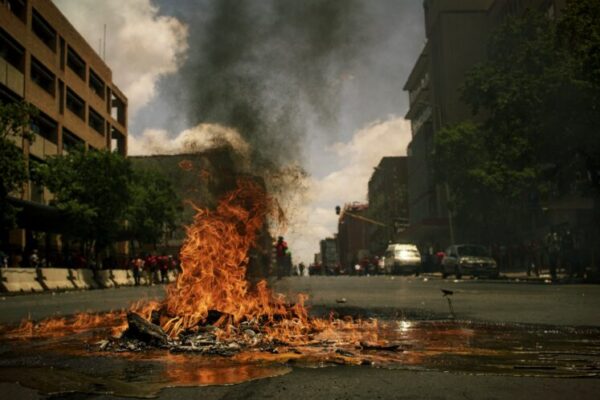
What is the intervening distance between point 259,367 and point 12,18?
1475 inches

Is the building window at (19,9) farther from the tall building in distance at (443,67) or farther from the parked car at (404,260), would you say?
the tall building in distance at (443,67)

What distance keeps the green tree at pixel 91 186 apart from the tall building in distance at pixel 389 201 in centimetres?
4880

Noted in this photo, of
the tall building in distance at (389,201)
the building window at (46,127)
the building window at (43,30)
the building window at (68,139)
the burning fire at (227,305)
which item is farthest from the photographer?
the tall building in distance at (389,201)

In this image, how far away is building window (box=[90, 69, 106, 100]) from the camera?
185 ft

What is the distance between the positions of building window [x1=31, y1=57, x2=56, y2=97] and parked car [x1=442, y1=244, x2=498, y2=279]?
92.9 ft

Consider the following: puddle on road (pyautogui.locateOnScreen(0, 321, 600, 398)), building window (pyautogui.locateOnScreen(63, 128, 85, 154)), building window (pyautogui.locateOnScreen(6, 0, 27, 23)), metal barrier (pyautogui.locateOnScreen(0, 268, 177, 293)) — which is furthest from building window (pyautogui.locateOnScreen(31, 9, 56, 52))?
puddle on road (pyautogui.locateOnScreen(0, 321, 600, 398))

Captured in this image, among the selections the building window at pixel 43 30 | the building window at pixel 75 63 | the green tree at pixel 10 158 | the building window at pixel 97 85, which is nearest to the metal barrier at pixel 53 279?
the green tree at pixel 10 158

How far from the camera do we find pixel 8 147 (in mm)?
23875

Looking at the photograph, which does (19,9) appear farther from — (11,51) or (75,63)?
(75,63)

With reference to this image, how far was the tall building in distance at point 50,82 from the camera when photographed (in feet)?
125

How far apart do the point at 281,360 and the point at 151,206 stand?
45.0 metres

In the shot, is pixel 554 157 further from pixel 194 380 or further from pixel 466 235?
pixel 466 235

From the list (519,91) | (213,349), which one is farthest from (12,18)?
(213,349)

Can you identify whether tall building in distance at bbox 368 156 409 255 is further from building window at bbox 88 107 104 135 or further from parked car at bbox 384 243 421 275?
building window at bbox 88 107 104 135
